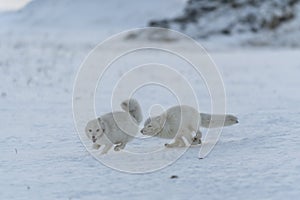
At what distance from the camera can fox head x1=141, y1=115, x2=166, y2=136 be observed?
17.4 feet

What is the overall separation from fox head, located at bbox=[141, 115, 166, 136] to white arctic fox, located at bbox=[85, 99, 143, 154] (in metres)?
0.11

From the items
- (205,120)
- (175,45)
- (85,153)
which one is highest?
(175,45)

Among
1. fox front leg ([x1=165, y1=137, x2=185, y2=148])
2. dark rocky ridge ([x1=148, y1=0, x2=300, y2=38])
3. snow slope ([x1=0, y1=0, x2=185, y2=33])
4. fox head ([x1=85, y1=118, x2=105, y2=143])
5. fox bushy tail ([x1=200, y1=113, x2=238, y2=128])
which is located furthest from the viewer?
snow slope ([x1=0, y1=0, x2=185, y2=33])

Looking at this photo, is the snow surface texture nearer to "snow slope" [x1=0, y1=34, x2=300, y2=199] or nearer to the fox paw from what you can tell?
"snow slope" [x1=0, y1=34, x2=300, y2=199]

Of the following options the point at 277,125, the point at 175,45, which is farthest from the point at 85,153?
the point at 175,45

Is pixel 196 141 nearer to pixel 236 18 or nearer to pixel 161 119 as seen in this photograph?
pixel 161 119

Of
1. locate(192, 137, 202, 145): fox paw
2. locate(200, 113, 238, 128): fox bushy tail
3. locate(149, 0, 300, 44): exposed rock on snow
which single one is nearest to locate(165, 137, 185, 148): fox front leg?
locate(192, 137, 202, 145): fox paw

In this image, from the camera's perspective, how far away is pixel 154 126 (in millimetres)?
5293

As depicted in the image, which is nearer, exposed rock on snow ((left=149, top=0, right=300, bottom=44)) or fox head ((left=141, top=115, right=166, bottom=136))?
fox head ((left=141, top=115, right=166, bottom=136))

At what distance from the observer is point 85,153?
211 inches

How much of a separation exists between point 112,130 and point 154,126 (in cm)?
40

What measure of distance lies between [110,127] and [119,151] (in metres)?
0.32

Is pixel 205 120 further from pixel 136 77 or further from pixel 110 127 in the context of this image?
pixel 136 77

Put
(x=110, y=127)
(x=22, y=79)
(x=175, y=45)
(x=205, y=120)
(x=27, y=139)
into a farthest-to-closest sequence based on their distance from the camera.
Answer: (x=175, y=45) → (x=22, y=79) → (x=27, y=139) → (x=205, y=120) → (x=110, y=127)
